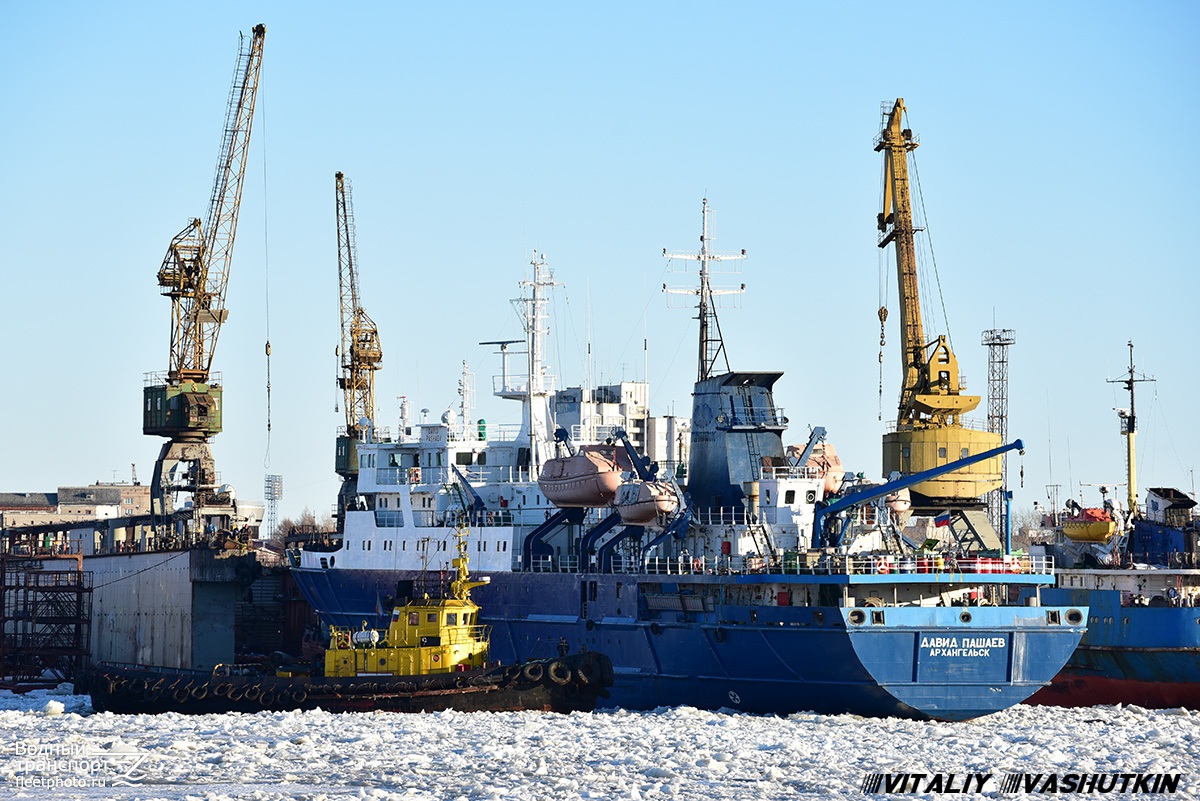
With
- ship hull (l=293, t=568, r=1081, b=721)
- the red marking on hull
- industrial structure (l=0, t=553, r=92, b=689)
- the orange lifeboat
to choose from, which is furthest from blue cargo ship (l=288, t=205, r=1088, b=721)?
industrial structure (l=0, t=553, r=92, b=689)

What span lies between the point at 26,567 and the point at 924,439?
30.7 meters

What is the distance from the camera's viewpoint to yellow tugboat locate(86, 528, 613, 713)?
4516 centimetres

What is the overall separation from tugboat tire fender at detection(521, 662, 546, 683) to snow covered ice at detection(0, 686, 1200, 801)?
3.00 feet

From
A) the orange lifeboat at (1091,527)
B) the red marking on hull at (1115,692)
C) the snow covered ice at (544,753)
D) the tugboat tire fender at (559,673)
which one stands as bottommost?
the snow covered ice at (544,753)

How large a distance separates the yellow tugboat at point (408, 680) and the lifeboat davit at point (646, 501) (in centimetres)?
500

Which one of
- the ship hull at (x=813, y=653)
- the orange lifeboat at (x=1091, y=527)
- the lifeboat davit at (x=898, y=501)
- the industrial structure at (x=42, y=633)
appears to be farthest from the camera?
the industrial structure at (x=42, y=633)

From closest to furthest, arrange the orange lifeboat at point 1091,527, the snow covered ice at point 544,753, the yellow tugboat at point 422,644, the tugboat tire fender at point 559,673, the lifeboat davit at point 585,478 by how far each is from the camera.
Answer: the snow covered ice at point 544,753, the tugboat tire fender at point 559,673, the yellow tugboat at point 422,644, the lifeboat davit at point 585,478, the orange lifeboat at point 1091,527

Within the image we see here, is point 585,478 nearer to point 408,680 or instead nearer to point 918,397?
point 408,680

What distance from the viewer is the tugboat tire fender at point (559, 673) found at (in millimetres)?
45312

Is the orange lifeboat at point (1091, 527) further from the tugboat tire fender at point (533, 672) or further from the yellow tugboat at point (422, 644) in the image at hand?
the yellow tugboat at point (422, 644)

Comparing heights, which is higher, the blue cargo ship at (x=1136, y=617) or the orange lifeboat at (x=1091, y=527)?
the orange lifeboat at (x=1091, y=527)

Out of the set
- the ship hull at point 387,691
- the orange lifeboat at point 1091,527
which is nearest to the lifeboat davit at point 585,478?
the ship hull at point 387,691

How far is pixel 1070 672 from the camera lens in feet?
169

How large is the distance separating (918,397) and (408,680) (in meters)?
26.7
